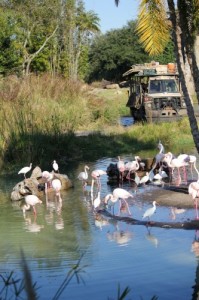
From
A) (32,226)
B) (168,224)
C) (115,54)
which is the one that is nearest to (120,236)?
(168,224)

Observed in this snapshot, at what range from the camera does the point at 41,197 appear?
1367 cm

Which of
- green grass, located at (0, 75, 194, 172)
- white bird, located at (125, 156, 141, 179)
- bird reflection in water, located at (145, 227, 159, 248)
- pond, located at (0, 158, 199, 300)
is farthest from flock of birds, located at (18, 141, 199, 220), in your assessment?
green grass, located at (0, 75, 194, 172)

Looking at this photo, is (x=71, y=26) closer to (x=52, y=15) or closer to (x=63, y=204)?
(x=52, y=15)

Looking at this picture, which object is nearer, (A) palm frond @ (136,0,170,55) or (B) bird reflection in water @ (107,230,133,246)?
(B) bird reflection in water @ (107,230,133,246)

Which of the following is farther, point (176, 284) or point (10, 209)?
point (10, 209)

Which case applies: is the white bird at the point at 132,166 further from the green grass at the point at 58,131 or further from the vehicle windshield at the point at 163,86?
the vehicle windshield at the point at 163,86

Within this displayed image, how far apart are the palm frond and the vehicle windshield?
1839cm

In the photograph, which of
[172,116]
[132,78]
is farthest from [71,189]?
[132,78]

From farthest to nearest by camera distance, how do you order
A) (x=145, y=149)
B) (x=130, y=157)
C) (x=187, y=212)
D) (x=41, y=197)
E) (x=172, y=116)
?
(x=172, y=116) < (x=145, y=149) < (x=130, y=157) < (x=41, y=197) < (x=187, y=212)

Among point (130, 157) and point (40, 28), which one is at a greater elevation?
point (40, 28)

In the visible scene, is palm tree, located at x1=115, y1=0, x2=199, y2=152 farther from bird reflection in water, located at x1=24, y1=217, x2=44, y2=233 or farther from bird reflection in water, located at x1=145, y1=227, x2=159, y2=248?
bird reflection in water, located at x1=24, y1=217, x2=44, y2=233

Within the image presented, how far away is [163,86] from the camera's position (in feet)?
99.8

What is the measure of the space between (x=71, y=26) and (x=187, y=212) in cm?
3724

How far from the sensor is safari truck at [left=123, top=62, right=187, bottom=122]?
92.8 feet
